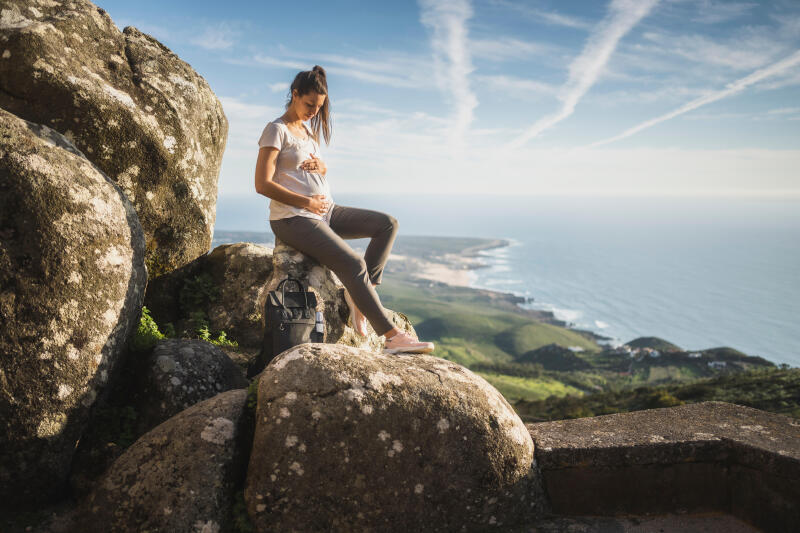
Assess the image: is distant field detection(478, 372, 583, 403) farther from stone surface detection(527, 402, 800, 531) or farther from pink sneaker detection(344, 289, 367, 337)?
stone surface detection(527, 402, 800, 531)

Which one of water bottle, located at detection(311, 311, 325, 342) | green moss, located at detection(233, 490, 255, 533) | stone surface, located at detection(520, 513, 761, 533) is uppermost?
water bottle, located at detection(311, 311, 325, 342)

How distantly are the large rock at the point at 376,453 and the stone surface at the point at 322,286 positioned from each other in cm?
190

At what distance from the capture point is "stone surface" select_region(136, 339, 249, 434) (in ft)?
15.0

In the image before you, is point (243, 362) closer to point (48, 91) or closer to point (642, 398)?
point (48, 91)

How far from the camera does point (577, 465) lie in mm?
3930

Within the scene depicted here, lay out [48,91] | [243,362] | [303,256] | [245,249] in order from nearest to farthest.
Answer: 1. [48,91]
2. [303,256]
3. [243,362]
4. [245,249]

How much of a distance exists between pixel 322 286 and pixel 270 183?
1447mm

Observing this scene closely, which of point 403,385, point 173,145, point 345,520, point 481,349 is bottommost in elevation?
point 481,349

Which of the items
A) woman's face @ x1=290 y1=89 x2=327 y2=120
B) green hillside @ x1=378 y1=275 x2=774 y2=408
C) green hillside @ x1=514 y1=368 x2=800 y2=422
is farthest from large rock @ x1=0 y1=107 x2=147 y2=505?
green hillside @ x1=378 y1=275 x2=774 y2=408

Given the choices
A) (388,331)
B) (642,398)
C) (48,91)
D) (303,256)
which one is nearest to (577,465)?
(388,331)

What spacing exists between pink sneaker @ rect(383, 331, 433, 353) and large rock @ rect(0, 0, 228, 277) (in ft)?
12.6

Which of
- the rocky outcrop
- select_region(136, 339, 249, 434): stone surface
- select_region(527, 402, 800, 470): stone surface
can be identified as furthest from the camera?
the rocky outcrop

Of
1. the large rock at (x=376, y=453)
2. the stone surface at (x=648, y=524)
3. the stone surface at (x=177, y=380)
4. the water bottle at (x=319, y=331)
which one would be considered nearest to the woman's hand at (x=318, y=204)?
the water bottle at (x=319, y=331)

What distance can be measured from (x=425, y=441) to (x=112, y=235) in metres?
3.32
